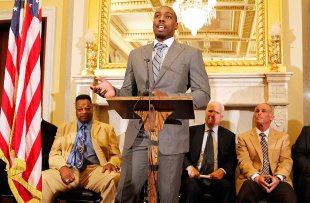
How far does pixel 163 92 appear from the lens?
7.12 ft

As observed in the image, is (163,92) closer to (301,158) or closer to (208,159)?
(208,159)

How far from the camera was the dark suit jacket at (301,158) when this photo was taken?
3586mm

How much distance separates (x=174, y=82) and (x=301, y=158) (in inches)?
76.2

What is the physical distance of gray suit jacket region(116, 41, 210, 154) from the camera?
7.40 feet

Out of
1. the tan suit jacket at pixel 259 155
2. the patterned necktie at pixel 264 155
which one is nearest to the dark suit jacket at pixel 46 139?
the tan suit jacket at pixel 259 155

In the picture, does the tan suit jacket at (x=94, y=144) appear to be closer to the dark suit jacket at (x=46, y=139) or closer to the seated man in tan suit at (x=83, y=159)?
the seated man in tan suit at (x=83, y=159)

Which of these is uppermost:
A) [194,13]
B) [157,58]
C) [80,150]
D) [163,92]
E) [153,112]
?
[194,13]

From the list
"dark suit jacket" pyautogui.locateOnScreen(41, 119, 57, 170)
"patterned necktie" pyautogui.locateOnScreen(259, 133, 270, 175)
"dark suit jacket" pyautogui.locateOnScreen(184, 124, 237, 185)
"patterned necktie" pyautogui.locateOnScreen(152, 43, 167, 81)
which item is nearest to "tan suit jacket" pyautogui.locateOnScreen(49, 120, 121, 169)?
"dark suit jacket" pyautogui.locateOnScreen(41, 119, 57, 170)

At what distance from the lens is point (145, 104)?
2174mm

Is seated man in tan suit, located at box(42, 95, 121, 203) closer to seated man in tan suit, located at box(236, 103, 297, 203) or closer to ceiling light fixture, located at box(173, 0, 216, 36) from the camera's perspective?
seated man in tan suit, located at box(236, 103, 297, 203)

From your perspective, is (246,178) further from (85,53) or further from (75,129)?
(85,53)

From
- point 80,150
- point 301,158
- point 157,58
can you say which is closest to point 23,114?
point 80,150

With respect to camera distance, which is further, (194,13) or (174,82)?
(194,13)

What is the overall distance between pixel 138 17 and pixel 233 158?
206cm
